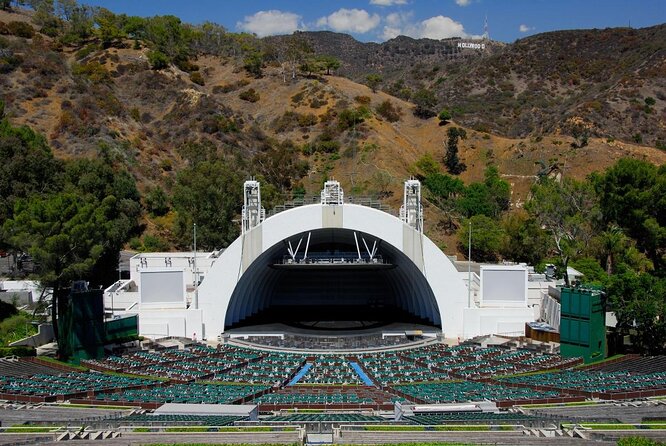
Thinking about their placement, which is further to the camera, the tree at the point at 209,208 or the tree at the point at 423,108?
the tree at the point at 423,108

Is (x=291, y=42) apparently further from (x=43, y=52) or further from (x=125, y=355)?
(x=125, y=355)

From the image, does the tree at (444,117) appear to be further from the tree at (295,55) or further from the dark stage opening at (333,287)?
the dark stage opening at (333,287)

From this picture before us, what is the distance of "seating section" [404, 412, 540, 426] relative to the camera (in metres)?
20.0

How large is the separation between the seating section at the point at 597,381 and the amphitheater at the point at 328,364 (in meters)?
0.12

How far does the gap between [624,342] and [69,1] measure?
116 meters

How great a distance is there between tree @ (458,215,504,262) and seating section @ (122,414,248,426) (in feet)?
156

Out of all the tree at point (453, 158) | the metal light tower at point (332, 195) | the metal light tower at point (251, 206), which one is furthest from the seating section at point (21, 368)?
the tree at point (453, 158)

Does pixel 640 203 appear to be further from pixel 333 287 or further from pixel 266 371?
pixel 266 371

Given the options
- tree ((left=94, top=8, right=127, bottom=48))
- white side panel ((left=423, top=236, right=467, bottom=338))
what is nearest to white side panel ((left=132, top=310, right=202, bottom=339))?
white side panel ((left=423, top=236, right=467, bottom=338))

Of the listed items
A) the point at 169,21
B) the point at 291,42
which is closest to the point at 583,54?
the point at 291,42

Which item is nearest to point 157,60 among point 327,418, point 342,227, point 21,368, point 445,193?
point 445,193

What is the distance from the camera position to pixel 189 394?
85.4 ft

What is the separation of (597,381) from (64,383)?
22.2 m

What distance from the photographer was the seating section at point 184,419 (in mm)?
20344
